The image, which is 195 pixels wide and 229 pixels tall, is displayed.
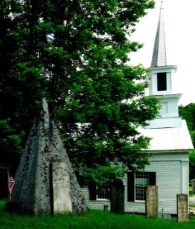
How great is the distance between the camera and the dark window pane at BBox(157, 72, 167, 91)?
30.6 m

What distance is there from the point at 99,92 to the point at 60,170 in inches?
224

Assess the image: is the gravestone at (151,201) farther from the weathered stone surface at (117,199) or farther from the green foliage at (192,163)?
the green foliage at (192,163)

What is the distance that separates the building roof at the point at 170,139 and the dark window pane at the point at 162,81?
11.6ft

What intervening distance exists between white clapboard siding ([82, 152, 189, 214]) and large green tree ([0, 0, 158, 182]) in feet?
29.9

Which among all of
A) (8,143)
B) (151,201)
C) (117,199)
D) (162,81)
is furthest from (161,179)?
(8,143)

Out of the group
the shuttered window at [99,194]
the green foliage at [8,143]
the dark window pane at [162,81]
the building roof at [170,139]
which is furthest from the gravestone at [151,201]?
the dark window pane at [162,81]

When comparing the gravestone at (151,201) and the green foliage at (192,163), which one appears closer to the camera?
the gravestone at (151,201)

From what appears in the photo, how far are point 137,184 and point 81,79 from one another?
12.4m

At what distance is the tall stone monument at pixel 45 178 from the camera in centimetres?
956

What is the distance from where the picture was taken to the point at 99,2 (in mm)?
16547

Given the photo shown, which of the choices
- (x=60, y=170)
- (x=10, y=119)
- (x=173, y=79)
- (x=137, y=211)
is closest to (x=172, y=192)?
(x=137, y=211)

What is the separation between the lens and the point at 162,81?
30.6 meters

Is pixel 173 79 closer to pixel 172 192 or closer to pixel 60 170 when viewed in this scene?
pixel 172 192

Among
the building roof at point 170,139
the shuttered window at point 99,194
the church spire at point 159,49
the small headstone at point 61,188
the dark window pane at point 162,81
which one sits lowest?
the shuttered window at point 99,194
